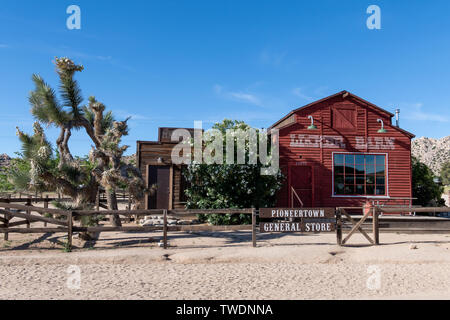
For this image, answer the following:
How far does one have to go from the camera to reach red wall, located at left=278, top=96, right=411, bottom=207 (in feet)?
50.3

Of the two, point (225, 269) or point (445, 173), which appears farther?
point (445, 173)

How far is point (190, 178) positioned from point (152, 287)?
27.1 feet

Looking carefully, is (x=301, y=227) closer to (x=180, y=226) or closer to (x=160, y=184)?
(x=180, y=226)

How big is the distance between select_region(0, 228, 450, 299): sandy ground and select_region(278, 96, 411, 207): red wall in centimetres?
473

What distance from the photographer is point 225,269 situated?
725cm

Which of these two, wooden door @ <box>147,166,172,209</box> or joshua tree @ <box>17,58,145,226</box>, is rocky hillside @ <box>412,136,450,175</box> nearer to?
wooden door @ <box>147,166,172,209</box>

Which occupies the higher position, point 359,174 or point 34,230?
point 359,174

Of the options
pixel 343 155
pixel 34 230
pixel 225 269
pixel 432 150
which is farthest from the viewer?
pixel 432 150

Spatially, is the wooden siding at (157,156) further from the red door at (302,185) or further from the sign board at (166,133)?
the red door at (302,185)

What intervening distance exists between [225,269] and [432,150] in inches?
5036

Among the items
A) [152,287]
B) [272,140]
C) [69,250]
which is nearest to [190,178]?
[272,140]

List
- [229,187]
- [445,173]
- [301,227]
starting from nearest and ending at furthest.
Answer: [301,227], [229,187], [445,173]

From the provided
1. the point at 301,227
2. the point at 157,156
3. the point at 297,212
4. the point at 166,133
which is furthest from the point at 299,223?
the point at 166,133
